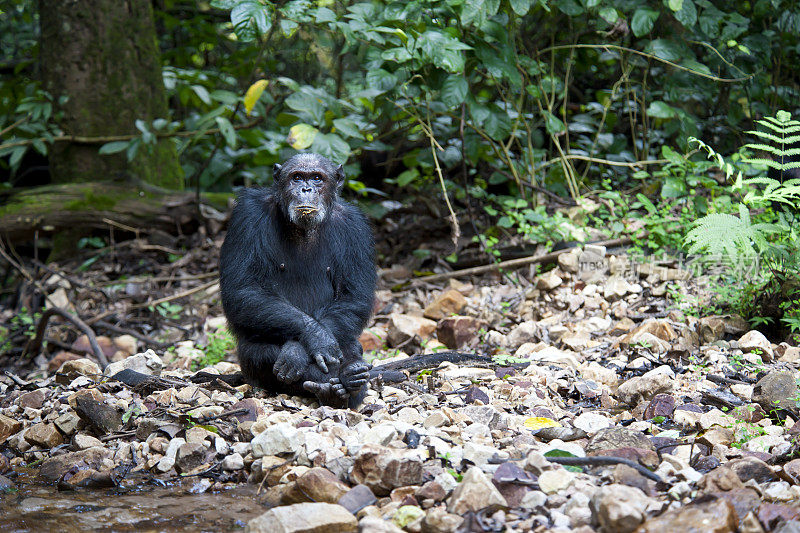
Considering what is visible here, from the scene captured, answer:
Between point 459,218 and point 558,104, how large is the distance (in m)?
1.90

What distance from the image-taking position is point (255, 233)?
4641mm

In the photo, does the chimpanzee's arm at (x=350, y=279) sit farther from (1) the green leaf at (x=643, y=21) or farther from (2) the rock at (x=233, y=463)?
(1) the green leaf at (x=643, y=21)

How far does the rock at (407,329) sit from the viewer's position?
19.3 ft

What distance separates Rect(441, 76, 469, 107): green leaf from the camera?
5871mm

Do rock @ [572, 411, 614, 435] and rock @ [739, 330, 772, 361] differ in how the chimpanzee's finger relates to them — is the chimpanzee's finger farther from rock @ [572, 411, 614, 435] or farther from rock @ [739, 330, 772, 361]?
rock @ [739, 330, 772, 361]

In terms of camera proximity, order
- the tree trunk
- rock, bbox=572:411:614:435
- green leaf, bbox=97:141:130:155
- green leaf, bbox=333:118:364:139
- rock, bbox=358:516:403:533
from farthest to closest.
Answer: the tree trunk
green leaf, bbox=97:141:130:155
green leaf, bbox=333:118:364:139
rock, bbox=572:411:614:435
rock, bbox=358:516:403:533

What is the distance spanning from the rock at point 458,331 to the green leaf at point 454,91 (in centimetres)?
170

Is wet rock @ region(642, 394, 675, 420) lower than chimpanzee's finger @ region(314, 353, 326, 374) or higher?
lower

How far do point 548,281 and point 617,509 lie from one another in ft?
12.5

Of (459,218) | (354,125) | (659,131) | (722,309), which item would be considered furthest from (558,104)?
(722,309)

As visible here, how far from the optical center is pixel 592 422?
12.1 feet

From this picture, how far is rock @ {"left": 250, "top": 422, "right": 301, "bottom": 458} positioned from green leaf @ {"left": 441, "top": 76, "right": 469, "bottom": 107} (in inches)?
130

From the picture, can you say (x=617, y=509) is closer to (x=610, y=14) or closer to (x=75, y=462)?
(x=75, y=462)

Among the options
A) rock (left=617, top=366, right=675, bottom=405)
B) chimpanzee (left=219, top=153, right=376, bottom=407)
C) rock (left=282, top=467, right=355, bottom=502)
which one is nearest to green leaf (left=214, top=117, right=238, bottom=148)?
chimpanzee (left=219, top=153, right=376, bottom=407)
